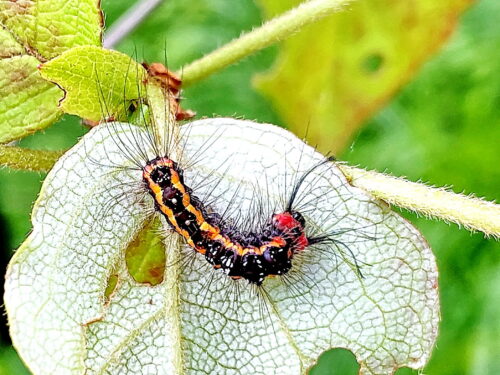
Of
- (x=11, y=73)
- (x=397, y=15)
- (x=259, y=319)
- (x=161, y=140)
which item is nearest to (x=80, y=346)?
(x=259, y=319)

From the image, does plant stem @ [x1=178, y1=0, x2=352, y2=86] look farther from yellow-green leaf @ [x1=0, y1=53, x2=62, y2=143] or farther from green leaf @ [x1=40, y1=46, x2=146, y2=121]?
yellow-green leaf @ [x1=0, y1=53, x2=62, y2=143]

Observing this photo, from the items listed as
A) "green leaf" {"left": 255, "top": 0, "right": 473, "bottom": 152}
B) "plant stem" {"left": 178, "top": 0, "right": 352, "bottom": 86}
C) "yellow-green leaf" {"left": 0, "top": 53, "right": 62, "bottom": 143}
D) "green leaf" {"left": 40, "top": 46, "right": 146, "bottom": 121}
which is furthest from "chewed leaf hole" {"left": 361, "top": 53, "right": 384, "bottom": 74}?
"yellow-green leaf" {"left": 0, "top": 53, "right": 62, "bottom": 143}

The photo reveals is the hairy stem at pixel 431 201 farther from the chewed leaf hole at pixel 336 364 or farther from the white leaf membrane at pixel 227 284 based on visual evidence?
the chewed leaf hole at pixel 336 364

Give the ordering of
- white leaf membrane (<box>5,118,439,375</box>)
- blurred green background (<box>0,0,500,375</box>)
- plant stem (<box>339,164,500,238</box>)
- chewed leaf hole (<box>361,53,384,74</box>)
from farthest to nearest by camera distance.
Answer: blurred green background (<box>0,0,500,375</box>), chewed leaf hole (<box>361,53,384,74</box>), white leaf membrane (<box>5,118,439,375</box>), plant stem (<box>339,164,500,238</box>)

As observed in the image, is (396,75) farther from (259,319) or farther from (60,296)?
(60,296)

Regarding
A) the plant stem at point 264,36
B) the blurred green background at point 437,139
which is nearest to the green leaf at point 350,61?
the blurred green background at point 437,139

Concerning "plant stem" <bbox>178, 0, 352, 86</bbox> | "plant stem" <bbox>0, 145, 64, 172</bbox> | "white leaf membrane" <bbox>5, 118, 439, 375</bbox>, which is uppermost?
"plant stem" <bbox>178, 0, 352, 86</bbox>

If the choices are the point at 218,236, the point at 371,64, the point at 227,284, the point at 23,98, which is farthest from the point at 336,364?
the point at 23,98
